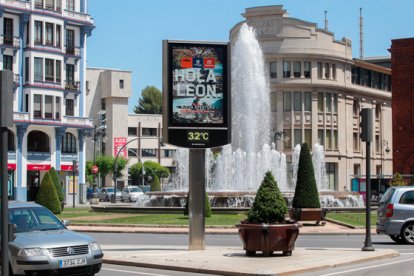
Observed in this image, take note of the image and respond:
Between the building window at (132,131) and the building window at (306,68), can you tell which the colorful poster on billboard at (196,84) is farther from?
the building window at (132,131)

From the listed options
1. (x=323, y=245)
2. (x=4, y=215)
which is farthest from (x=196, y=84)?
(x=4, y=215)

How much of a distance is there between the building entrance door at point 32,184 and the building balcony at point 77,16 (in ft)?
46.2

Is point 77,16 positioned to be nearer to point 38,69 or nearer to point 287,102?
point 38,69

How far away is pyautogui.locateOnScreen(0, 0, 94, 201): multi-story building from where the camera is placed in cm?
7031

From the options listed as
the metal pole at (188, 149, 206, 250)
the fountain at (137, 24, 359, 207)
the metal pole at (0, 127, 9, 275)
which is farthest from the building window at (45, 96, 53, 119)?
the metal pole at (0, 127, 9, 275)

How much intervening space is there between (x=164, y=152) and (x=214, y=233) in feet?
287

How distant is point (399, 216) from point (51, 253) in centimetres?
1252

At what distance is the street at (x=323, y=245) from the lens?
1644 cm

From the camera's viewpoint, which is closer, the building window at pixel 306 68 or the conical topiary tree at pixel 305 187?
the conical topiary tree at pixel 305 187

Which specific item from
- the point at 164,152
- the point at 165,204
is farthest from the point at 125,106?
the point at 165,204

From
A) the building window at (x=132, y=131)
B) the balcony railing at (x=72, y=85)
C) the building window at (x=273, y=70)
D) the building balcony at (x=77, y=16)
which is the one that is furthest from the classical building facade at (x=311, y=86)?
the building window at (x=132, y=131)

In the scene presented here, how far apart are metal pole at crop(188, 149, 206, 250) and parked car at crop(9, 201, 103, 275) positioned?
217 inches

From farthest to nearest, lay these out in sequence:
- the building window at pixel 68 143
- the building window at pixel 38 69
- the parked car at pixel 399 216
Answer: the building window at pixel 68 143 → the building window at pixel 38 69 → the parked car at pixel 399 216

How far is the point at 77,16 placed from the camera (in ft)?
247
